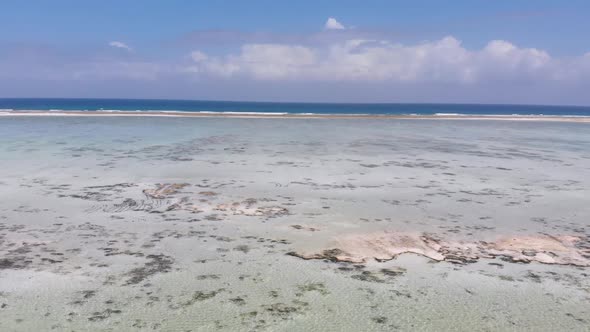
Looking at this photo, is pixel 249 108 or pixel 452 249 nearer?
pixel 452 249

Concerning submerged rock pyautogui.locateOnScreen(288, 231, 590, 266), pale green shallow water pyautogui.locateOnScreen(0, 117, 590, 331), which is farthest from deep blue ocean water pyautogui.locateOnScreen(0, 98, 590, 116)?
submerged rock pyautogui.locateOnScreen(288, 231, 590, 266)

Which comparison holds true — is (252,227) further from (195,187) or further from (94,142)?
(94,142)

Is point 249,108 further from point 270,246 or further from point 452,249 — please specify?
point 452,249

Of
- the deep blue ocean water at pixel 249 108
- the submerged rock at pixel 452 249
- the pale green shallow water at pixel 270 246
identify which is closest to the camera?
the pale green shallow water at pixel 270 246

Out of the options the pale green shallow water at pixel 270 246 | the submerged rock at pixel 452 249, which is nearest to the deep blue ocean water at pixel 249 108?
the pale green shallow water at pixel 270 246

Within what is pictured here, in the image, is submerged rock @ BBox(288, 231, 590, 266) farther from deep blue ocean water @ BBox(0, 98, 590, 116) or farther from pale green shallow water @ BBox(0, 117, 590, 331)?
deep blue ocean water @ BBox(0, 98, 590, 116)

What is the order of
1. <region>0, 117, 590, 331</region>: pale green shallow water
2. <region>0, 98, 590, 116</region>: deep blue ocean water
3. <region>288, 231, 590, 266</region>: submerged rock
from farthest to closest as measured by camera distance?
<region>0, 98, 590, 116</region>: deep blue ocean water → <region>288, 231, 590, 266</region>: submerged rock → <region>0, 117, 590, 331</region>: pale green shallow water

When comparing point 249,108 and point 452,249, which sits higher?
point 249,108

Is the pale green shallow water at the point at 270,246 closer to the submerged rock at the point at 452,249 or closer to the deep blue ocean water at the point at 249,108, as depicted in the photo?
the submerged rock at the point at 452,249

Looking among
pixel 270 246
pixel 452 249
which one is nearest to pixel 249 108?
pixel 270 246

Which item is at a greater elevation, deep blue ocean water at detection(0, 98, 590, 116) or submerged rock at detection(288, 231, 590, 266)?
deep blue ocean water at detection(0, 98, 590, 116)
